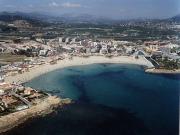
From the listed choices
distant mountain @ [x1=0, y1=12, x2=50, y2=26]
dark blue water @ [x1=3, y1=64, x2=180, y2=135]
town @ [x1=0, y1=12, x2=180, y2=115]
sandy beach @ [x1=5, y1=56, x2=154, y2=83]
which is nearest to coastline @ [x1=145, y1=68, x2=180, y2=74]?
town @ [x1=0, y1=12, x2=180, y2=115]

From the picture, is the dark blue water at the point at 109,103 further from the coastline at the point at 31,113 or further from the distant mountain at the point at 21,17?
the distant mountain at the point at 21,17

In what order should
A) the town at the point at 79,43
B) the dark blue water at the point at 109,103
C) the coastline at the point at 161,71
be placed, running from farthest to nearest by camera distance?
the town at the point at 79,43, the coastline at the point at 161,71, the dark blue water at the point at 109,103

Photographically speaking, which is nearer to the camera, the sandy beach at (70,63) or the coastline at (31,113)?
the coastline at (31,113)

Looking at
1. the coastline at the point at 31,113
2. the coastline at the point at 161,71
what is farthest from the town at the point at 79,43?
the coastline at the point at 31,113

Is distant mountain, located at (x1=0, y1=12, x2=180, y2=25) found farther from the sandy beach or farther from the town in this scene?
the sandy beach

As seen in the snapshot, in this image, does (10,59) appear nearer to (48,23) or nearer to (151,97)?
(48,23)

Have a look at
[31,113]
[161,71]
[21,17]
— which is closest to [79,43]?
[21,17]

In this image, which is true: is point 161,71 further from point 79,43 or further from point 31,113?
point 31,113
